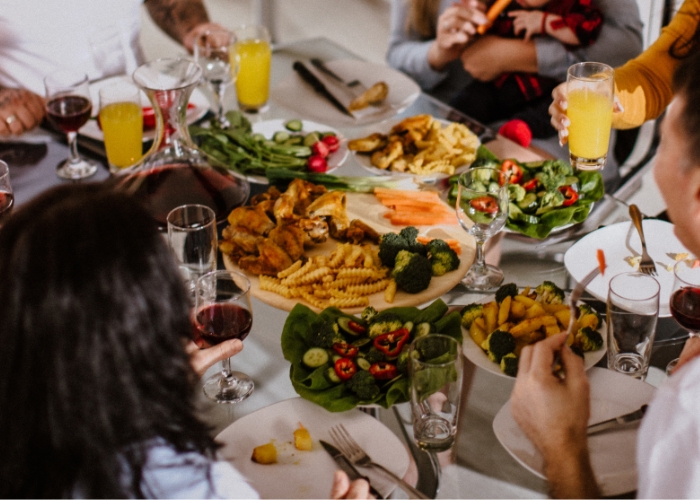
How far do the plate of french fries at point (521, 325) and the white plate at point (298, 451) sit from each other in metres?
0.28

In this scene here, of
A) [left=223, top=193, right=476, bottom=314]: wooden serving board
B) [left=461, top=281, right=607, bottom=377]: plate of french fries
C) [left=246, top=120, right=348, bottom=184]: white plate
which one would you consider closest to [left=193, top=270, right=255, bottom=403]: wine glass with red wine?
[left=223, top=193, right=476, bottom=314]: wooden serving board

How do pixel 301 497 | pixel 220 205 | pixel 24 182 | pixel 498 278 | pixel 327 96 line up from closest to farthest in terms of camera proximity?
1. pixel 301 497
2. pixel 498 278
3. pixel 220 205
4. pixel 24 182
5. pixel 327 96

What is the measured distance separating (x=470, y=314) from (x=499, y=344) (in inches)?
4.5

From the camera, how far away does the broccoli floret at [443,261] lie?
1.83 m

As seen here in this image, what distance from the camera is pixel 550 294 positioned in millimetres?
1670

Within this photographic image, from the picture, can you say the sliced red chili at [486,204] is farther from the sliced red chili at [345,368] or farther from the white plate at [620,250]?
the sliced red chili at [345,368]

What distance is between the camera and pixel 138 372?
1.00 metres

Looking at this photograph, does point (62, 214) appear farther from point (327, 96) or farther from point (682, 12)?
point (682, 12)

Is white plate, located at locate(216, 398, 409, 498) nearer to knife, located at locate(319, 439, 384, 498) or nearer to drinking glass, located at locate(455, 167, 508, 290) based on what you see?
knife, located at locate(319, 439, 384, 498)

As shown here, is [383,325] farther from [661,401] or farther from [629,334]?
[661,401]

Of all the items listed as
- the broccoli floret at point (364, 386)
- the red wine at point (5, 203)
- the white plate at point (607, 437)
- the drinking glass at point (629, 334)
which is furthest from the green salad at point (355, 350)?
the red wine at point (5, 203)

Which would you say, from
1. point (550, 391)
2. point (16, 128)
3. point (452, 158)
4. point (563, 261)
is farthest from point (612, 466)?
point (16, 128)

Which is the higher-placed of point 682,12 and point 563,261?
point 682,12

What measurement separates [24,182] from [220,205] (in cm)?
61
